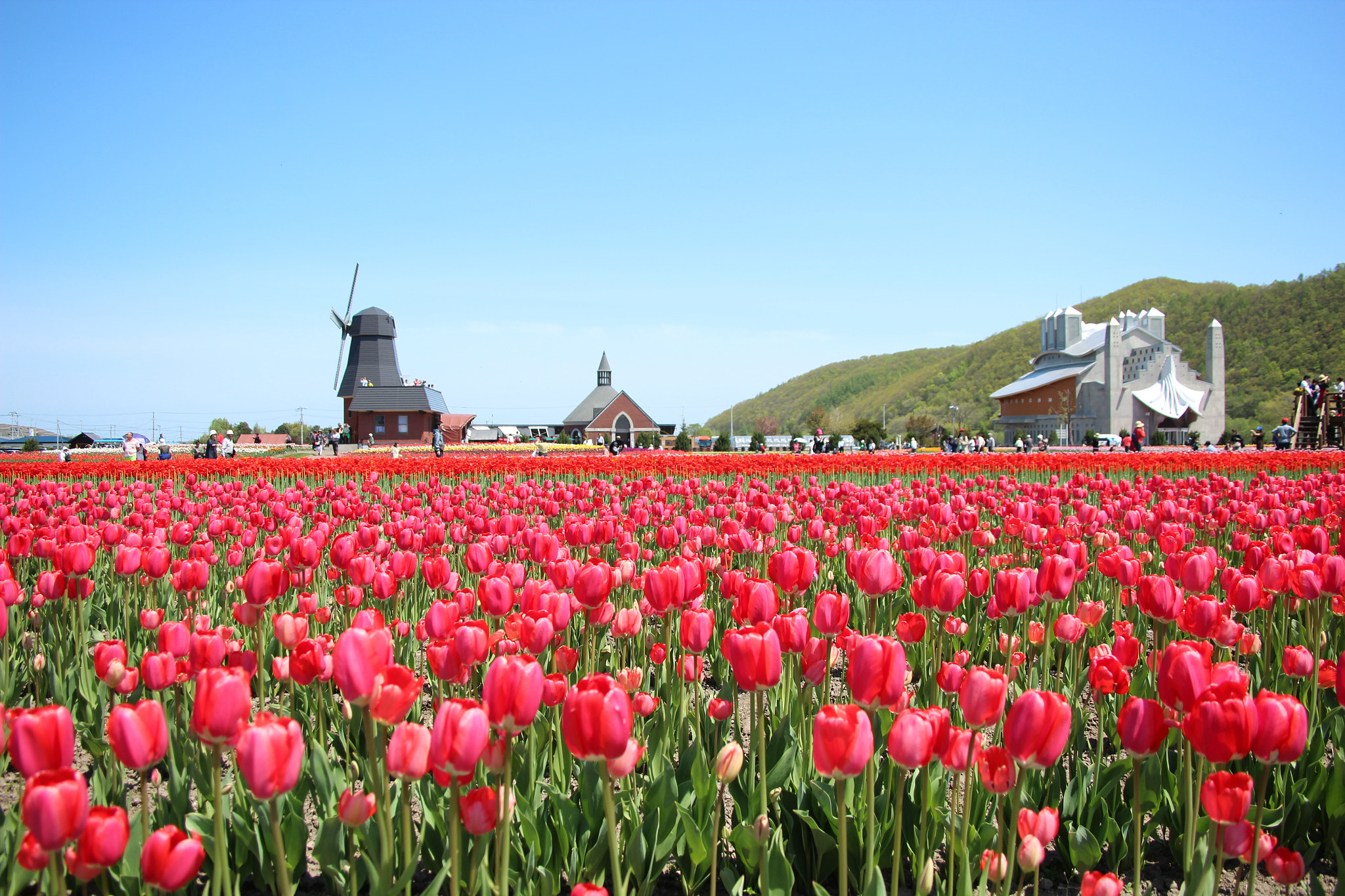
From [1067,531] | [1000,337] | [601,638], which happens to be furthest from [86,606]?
[1000,337]

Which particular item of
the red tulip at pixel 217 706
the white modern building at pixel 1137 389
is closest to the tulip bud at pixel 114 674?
the red tulip at pixel 217 706

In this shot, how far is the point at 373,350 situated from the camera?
72.2 meters

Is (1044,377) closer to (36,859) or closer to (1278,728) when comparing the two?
(1278,728)

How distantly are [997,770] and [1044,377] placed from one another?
76595mm

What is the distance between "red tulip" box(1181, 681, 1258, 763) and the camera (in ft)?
5.49

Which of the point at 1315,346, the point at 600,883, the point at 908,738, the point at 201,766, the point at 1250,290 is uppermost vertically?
the point at 1250,290

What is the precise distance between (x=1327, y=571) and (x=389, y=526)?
480 centimetres

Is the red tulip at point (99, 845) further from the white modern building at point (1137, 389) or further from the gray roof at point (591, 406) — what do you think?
the gray roof at point (591, 406)

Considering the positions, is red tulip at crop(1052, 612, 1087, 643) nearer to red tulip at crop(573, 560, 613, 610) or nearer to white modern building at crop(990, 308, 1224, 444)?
red tulip at crop(573, 560, 613, 610)

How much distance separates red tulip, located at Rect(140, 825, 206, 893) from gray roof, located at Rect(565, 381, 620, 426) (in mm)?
84085

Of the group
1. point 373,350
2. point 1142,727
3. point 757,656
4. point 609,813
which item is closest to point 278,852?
point 609,813

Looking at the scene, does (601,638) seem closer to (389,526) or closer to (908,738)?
(389,526)

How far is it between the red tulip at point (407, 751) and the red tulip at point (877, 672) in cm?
92

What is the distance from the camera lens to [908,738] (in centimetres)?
176
